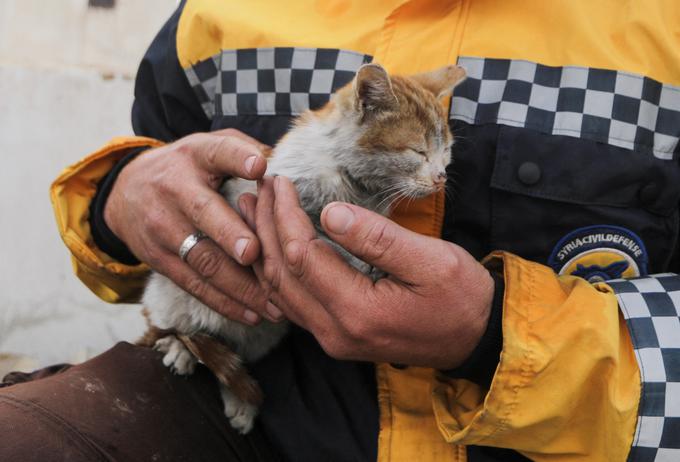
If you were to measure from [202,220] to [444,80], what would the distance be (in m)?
0.55

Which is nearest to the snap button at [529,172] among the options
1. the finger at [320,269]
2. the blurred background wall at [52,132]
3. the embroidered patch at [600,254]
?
the embroidered patch at [600,254]

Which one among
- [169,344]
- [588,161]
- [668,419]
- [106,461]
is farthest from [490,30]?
[106,461]

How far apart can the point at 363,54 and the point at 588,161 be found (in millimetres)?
520

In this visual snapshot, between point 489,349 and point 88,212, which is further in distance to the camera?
point 88,212

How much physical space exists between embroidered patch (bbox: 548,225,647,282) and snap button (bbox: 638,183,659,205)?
0.23 ft

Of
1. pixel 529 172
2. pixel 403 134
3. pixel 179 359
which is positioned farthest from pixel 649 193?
pixel 179 359

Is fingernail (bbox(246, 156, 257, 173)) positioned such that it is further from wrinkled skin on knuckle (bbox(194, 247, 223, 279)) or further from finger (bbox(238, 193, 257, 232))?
wrinkled skin on knuckle (bbox(194, 247, 223, 279))

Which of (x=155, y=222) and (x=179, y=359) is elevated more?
(x=155, y=222)

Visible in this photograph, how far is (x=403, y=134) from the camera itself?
1.25m

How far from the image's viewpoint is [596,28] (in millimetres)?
1200

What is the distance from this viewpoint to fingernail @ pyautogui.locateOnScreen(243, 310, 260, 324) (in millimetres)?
1245

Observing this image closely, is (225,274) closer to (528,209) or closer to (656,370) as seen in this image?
(528,209)

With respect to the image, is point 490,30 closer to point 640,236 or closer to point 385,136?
point 385,136

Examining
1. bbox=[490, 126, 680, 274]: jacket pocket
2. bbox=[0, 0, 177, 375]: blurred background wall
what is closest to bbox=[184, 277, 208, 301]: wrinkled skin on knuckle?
bbox=[490, 126, 680, 274]: jacket pocket
